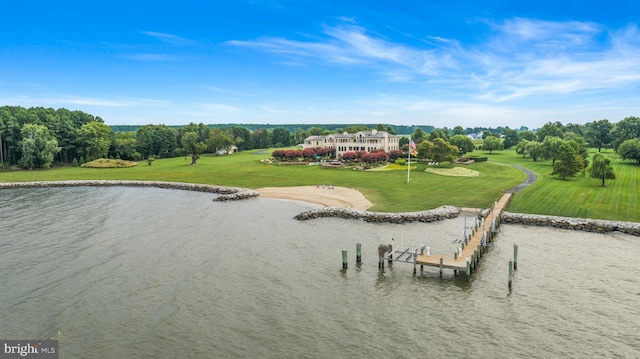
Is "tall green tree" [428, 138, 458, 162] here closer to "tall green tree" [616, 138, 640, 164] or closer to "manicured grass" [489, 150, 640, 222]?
"manicured grass" [489, 150, 640, 222]

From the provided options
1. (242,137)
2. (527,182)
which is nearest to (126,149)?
(242,137)

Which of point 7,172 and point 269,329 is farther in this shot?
point 7,172

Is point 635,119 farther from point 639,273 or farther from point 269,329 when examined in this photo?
point 269,329

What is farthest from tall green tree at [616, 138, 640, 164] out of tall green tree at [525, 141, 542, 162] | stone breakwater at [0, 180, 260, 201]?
stone breakwater at [0, 180, 260, 201]

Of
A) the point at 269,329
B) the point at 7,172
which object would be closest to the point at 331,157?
the point at 7,172

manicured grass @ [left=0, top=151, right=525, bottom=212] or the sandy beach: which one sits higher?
manicured grass @ [left=0, top=151, right=525, bottom=212]
